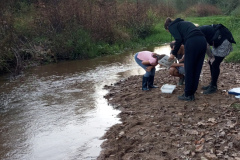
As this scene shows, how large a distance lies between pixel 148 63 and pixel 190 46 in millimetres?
1426

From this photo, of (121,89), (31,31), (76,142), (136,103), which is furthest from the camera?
(31,31)

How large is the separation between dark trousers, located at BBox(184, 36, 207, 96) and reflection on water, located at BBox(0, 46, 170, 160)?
5.65 ft

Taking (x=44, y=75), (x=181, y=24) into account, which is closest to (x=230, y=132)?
(x=181, y=24)

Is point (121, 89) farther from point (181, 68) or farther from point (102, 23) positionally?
point (102, 23)

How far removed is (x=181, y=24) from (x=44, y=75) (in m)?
6.88

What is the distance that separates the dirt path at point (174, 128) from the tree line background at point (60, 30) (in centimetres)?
655

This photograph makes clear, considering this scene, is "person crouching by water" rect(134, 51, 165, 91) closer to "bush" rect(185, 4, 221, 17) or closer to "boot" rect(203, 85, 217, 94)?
"boot" rect(203, 85, 217, 94)

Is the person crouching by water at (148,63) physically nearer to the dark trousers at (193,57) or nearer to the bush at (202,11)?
the dark trousers at (193,57)

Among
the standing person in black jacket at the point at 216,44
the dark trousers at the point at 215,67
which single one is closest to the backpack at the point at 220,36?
the standing person in black jacket at the point at 216,44

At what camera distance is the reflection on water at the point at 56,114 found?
4852mm

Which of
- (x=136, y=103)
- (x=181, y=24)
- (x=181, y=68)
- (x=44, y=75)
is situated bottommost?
(x=44, y=75)

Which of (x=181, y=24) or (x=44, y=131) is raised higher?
(x=181, y=24)

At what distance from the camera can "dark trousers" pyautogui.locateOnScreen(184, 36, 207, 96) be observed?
18.2 ft

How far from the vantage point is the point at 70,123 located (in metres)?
5.92
